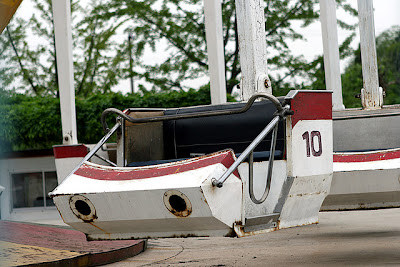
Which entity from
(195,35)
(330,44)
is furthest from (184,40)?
(330,44)

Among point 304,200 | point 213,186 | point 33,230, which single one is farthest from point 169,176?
point 33,230

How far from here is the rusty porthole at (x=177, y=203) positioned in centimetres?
464

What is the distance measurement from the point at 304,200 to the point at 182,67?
1929 centimetres

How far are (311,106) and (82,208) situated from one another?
6.15 feet

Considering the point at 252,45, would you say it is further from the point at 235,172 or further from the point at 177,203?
the point at 177,203

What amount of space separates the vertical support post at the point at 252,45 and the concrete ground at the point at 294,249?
198cm

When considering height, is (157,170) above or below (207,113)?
below

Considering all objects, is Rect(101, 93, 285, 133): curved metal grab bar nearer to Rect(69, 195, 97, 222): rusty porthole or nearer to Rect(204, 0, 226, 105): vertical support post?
Rect(69, 195, 97, 222): rusty porthole

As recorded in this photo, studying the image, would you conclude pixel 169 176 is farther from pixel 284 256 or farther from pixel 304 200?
pixel 284 256

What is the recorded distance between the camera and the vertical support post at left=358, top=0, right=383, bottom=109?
9.88m

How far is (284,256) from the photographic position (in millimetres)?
7789

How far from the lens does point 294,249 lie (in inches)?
333

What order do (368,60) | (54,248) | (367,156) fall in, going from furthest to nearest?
(368,60), (54,248), (367,156)

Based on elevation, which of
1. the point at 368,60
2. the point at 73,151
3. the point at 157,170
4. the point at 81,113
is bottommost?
the point at 157,170
